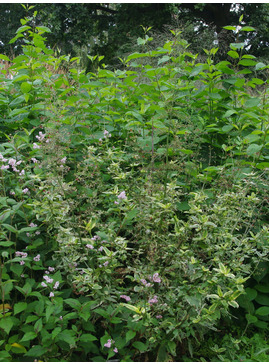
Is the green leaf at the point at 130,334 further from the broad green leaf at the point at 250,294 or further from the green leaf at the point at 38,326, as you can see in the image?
the broad green leaf at the point at 250,294

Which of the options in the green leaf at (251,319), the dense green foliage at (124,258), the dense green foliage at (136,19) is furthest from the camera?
the dense green foliage at (136,19)

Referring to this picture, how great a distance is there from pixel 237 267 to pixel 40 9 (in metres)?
15.7

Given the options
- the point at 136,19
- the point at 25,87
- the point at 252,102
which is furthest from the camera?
the point at 136,19

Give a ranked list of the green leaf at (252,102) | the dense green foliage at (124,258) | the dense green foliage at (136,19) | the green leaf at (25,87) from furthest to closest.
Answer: the dense green foliage at (136,19) → the green leaf at (252,102) → the green leaf at (25,87) → the dense green foliage at (124,258)

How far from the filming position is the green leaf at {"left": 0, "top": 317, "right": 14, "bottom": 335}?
166cm

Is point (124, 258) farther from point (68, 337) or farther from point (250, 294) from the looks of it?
point (250, 294)

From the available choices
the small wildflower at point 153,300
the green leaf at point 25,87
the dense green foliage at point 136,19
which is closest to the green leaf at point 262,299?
the small wildflower at point 153,300

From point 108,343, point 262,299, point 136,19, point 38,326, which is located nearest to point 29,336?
point 38,326

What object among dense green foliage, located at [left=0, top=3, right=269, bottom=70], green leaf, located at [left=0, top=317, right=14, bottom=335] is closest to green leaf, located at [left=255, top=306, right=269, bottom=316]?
green leaf, located at [left=0, top=317, right=14, bottom=335]

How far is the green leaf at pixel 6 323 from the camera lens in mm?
1663

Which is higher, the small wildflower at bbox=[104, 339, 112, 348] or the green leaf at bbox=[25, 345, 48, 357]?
the small wildflower at bbox=[104, 339, 112, 348]

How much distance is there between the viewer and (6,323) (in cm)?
169

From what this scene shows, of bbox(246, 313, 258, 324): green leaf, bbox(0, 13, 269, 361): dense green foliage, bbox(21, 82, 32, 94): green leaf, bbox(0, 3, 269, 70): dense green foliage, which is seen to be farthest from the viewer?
bbox(0, 3, 269, 70): dense green foliage

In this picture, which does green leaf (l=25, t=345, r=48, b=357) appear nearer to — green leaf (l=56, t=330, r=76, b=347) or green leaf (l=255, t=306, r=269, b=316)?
green leaf (l=56, t=330, r=76, b=347)
